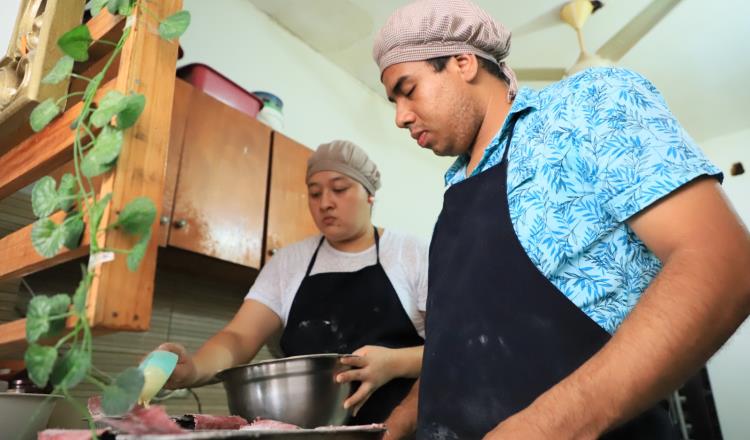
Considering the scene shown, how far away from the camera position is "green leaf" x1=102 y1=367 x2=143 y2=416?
0.54 metres

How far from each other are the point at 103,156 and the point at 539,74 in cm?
313

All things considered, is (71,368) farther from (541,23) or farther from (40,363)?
(541,23)

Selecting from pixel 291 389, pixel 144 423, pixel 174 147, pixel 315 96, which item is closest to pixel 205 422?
pixel 291 389

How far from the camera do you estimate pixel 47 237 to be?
2.27 feet

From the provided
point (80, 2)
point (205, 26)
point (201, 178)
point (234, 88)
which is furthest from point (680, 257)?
point (205, 26)

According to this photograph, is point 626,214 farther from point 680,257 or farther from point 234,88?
point 234,88

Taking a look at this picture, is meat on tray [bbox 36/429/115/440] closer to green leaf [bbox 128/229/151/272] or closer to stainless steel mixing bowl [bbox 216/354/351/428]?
green leaf [bbox 128/229/151/272]

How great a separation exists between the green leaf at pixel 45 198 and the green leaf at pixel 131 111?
0.13 meters

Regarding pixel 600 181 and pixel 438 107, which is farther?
pixel 438 107

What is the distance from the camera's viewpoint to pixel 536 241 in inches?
36.2

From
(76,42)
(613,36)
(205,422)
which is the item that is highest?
(613,36)

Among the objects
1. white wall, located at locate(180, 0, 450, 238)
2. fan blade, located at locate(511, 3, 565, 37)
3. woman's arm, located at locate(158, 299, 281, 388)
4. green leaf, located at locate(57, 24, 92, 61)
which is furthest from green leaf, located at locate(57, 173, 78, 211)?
fan blade, located at locate(511, 3, 565, 37)

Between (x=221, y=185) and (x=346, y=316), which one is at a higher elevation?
(x=221, y=185)

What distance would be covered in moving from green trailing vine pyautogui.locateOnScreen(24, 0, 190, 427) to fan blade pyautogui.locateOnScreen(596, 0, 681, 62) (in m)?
2.90
